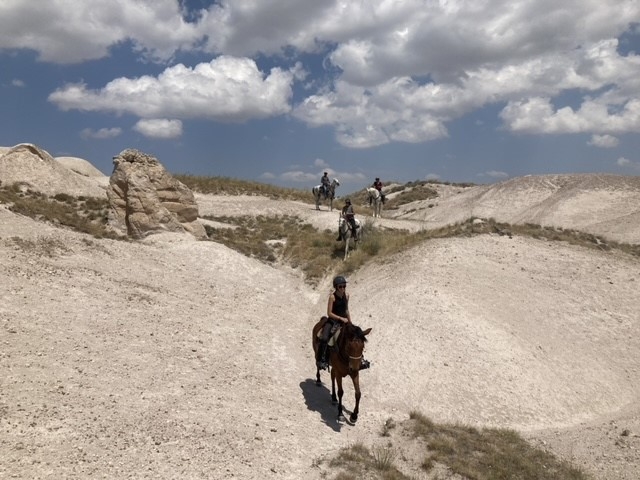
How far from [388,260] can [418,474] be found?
1182 cm

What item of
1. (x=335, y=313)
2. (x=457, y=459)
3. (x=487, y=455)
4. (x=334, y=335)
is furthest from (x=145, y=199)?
(x=487, y=455)

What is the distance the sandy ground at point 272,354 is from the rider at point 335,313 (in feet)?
4.58

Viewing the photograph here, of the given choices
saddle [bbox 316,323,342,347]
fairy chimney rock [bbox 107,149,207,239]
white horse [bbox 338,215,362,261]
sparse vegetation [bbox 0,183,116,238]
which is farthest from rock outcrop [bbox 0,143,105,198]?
saddle [bbox 316,323,342,347]

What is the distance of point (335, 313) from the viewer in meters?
Result: 10.9

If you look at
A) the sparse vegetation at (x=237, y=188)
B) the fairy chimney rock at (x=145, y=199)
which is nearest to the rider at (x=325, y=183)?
the sparse vegetation at (x=237, y=188)

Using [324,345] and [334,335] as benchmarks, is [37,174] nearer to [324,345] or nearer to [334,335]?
[324,345]

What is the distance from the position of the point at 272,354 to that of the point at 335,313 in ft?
11.9

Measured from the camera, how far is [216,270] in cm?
1961

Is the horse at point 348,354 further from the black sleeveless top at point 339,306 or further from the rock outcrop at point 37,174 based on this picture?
the rock outcrop at point 37,174

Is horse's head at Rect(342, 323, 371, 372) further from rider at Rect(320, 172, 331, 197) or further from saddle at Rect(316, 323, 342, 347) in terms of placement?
rider at Rect(320, 172, 331, 197)

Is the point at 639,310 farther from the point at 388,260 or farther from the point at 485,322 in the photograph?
the point at 388,260

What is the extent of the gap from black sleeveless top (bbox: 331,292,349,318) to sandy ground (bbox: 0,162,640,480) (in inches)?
91.0

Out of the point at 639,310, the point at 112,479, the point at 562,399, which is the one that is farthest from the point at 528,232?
the point at 112,479

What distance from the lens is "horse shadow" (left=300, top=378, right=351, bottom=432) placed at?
10586 mm
